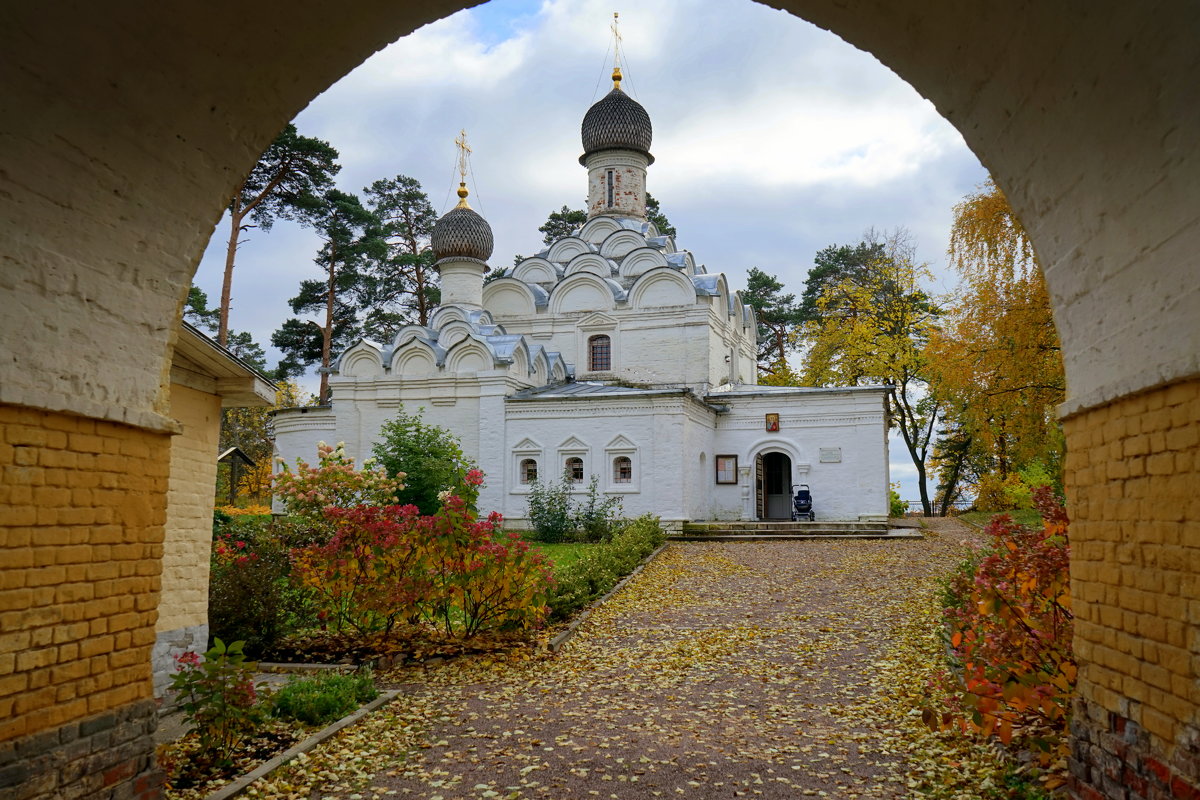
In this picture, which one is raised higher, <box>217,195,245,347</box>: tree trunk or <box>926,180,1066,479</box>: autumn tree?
<box>217,195,245,347</box>: tree trunk

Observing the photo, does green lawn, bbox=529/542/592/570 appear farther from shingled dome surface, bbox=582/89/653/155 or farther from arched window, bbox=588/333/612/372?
shingled dome surface, bbox=582/89/653/155

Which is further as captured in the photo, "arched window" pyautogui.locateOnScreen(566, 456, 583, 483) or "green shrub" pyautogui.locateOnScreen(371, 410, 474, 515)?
"arched window" pyautogui.locateOnScreen(566, 456, 583, 483)

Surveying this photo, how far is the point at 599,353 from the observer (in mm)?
27453

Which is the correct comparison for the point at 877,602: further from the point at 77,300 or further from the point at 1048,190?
the point at 77,300

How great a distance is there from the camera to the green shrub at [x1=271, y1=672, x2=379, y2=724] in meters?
6.64

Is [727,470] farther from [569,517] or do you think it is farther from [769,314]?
[769,314]

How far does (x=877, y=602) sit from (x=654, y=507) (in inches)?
425

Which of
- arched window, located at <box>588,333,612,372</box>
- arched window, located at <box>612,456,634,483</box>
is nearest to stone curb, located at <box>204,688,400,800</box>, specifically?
arched window, located at <box>612,456,634,483</box>

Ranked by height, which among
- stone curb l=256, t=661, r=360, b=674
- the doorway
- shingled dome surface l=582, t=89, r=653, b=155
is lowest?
stone curb l=256, t=661, r=360, b=674

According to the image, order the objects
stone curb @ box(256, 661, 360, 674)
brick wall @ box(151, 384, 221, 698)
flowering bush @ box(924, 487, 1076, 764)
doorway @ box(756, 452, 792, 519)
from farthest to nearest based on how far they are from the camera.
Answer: doorway @ box(756, 452, 792, 519) < stone curb @ box(256, 661, 360, 674) < brick wall @ box(151, 384, 221, 698) < flowering bush @ box(924, 487, 1076, 764)

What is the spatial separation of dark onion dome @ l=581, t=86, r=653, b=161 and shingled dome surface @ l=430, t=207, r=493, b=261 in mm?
4572

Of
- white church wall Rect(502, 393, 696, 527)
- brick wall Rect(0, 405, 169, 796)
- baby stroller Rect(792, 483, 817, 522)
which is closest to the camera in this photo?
brick wall Rect(0, 405, 169, 796)

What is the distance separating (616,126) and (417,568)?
883 inches

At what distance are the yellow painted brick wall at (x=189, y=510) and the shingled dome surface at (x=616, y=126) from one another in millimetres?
22994
